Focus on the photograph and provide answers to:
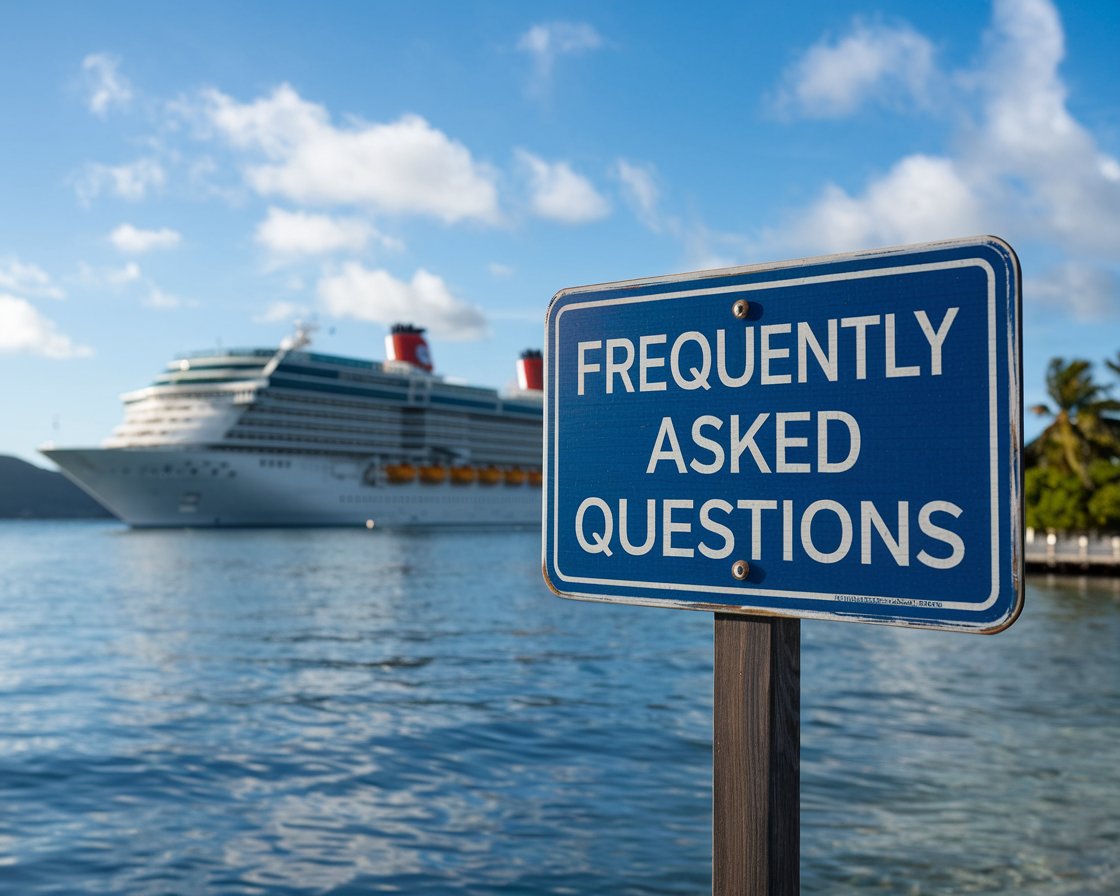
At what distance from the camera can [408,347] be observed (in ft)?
277

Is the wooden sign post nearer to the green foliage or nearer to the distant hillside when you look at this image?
the green foliage

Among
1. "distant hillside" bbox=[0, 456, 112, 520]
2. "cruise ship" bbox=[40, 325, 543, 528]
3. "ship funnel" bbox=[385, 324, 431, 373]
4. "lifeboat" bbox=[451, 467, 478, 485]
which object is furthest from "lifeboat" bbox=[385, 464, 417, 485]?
"distant hillside" bbox=[0, 456, 112, 520]

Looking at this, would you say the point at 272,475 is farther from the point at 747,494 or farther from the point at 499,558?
the point at 747,494

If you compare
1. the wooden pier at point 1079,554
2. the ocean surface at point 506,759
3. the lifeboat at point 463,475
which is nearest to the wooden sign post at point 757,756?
the ocean surface at point 506,759

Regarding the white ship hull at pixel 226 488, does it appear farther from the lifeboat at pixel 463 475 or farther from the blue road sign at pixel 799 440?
the blue road sign at pixel 799 440

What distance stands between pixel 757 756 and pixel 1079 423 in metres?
46.9

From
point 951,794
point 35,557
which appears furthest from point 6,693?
point 35,557

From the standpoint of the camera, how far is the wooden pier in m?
37.5

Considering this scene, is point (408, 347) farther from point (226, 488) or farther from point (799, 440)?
point (799, 440)

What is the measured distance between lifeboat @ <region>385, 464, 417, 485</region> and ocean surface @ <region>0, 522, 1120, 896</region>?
50.6 meters

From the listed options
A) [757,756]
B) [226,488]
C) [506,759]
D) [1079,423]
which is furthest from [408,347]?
[757,756]

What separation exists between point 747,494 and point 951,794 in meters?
8.47

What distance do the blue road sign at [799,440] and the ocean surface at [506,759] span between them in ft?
18.9

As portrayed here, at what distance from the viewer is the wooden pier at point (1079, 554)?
37469mm
